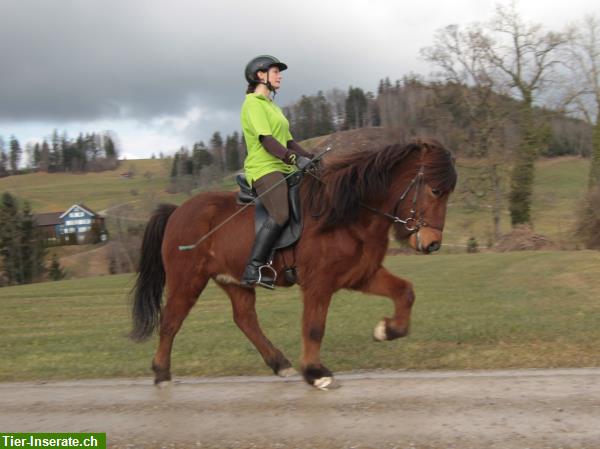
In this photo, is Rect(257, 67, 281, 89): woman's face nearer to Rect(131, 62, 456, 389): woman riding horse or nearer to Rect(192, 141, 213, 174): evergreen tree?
Rect(131, 62, 456, 389): woman riding horse

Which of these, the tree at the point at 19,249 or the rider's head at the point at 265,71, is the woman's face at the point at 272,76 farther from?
the tree at the point at 19,249

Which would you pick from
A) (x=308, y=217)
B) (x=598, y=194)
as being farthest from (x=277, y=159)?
(x=598, y=194)

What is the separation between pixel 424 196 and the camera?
599cm

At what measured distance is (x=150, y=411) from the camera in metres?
5.54

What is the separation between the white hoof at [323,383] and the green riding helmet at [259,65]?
3349 millimetres

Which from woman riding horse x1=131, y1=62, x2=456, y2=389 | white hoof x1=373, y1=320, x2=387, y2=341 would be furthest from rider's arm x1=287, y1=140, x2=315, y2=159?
white hoof x1=373, y1=320, x2=387, y2=341

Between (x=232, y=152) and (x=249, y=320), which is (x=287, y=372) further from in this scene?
(x=232, y=152)

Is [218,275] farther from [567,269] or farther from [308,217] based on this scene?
[567,269]

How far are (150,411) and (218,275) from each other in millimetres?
1842

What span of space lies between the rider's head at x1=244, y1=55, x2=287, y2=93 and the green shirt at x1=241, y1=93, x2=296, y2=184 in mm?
198

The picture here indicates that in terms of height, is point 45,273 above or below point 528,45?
below

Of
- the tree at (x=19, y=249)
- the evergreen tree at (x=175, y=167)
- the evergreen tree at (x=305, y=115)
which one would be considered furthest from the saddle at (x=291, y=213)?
the evergreen tree at (x=175, y=167)

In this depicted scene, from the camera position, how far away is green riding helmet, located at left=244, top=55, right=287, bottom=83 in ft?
21.4

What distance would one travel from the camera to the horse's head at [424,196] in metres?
5.90
